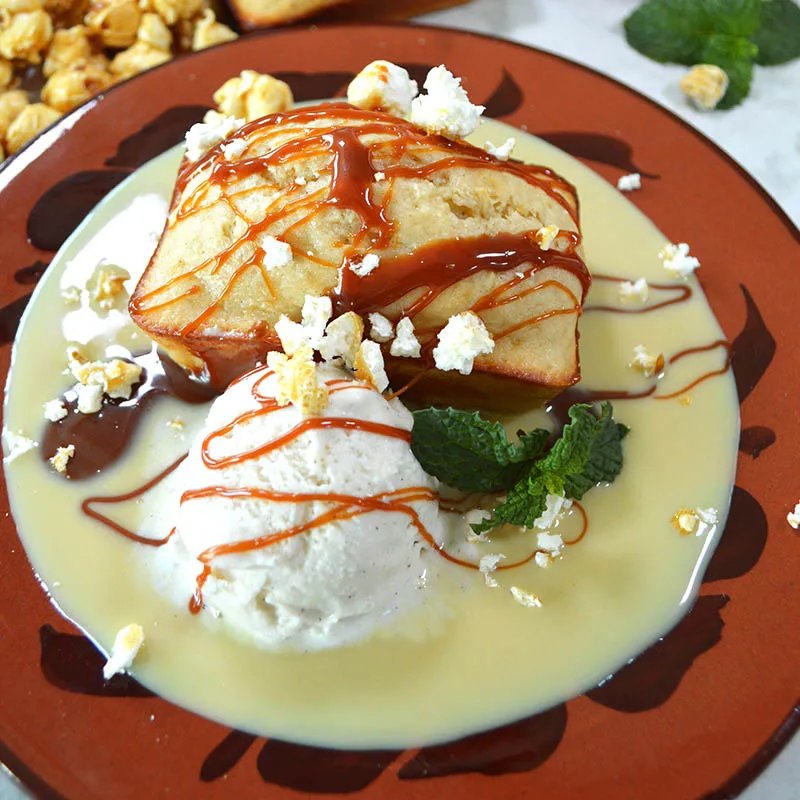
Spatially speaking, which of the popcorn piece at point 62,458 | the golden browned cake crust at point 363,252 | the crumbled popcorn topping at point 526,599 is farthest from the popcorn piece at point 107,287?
the crumbled popcorn topping at point 526,599

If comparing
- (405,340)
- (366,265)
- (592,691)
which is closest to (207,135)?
(366,265)

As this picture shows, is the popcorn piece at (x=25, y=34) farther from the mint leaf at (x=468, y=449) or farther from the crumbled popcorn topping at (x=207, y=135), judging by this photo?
the mint leaf at (x=468, y=449)

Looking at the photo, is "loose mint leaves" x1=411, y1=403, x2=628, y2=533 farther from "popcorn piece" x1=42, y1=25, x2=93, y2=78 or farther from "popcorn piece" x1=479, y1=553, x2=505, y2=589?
"popcorn piece" x1=42, y1=25, x2=93, y2=78

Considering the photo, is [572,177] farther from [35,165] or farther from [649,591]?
[35,165]

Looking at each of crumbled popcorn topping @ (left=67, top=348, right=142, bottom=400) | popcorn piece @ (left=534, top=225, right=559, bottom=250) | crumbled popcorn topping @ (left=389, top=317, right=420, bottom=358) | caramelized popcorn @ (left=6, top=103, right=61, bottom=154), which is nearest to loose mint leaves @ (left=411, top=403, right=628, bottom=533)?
crumbled popcorn topping @ (left=389, top=317, right=420, bottom=358)

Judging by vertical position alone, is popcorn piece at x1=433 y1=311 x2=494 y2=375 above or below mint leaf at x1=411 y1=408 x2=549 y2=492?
above

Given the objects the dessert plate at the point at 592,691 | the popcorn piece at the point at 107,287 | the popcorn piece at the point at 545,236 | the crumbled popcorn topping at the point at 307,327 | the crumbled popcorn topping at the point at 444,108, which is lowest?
the dessert plate at the point at 592,691
